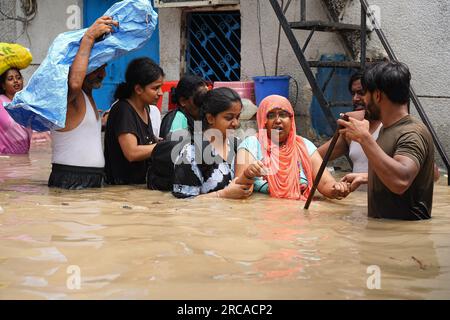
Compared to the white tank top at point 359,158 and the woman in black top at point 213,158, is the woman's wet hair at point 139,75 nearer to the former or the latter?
the woman in black top at point 213,158

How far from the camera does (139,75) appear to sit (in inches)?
252

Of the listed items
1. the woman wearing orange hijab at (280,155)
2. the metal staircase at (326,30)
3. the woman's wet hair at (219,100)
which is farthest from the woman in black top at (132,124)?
the metal staircase at (326,30)

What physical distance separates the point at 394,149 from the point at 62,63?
278 cm

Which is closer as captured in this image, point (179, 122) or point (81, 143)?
point (81, 143)

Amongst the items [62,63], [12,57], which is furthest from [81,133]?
[12,57]

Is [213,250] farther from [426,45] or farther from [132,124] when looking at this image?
[426,45]

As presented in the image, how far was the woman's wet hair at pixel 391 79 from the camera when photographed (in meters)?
4.54

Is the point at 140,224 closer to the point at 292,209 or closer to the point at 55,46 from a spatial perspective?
the point at 292,209

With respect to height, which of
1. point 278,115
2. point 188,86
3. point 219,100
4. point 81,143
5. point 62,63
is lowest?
point 81,143

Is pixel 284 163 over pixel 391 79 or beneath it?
beneath

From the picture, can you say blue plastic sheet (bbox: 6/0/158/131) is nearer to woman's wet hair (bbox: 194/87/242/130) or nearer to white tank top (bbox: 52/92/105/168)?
white tank top (bbox: 52/92/105/168)

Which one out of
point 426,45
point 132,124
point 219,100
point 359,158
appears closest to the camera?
point 219,100

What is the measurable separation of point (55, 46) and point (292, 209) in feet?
7.68

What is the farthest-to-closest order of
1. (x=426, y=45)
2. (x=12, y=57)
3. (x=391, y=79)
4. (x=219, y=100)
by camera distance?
(x=426, y=45) < (x=12, y=57) < (x=219, y=100) < (x=391, y=79)
